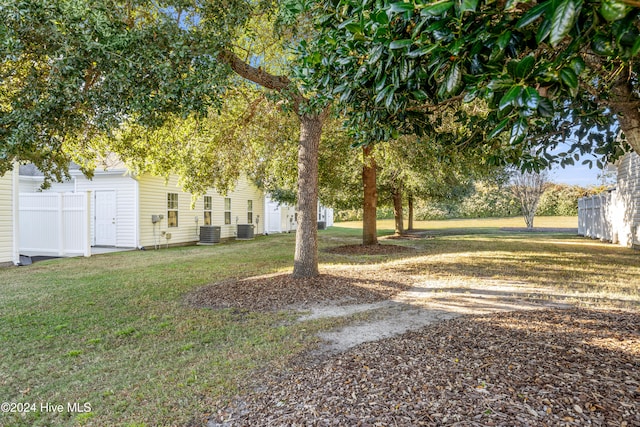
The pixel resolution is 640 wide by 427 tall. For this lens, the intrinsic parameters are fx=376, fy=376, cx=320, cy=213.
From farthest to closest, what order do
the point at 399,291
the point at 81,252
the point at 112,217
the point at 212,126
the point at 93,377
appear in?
the point at 112,217
the point at 81,252
the point at 212,126
the point at 399,291
the point at 93,377

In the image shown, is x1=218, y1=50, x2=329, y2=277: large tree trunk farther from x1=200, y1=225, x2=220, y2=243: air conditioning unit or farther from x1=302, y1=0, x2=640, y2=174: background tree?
x1=200, y1=225, x2=220, y2=243: air conditioning unit

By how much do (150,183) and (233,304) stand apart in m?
10.3

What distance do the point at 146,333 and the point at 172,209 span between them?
11.9 meters

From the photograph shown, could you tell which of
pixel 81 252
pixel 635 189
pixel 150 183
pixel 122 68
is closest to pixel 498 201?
pixel 635 189

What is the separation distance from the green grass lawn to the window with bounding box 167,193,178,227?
227 inches

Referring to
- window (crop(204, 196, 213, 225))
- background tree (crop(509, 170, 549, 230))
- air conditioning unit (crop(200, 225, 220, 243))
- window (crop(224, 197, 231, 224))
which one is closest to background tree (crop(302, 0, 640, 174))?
air conditioning unit (crop(200, 225, 220, 243))

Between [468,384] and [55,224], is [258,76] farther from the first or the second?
[55,224]

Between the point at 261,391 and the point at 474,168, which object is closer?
the point at 261,391

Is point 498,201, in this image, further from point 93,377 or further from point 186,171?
point 93,377

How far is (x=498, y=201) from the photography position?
32469 mm

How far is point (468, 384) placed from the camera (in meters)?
2.57

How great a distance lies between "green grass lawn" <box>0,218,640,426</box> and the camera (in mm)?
2918

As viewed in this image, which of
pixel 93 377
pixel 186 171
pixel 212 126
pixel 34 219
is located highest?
pixel 212 126

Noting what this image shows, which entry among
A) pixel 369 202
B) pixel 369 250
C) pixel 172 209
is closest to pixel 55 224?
pixel 172 209
